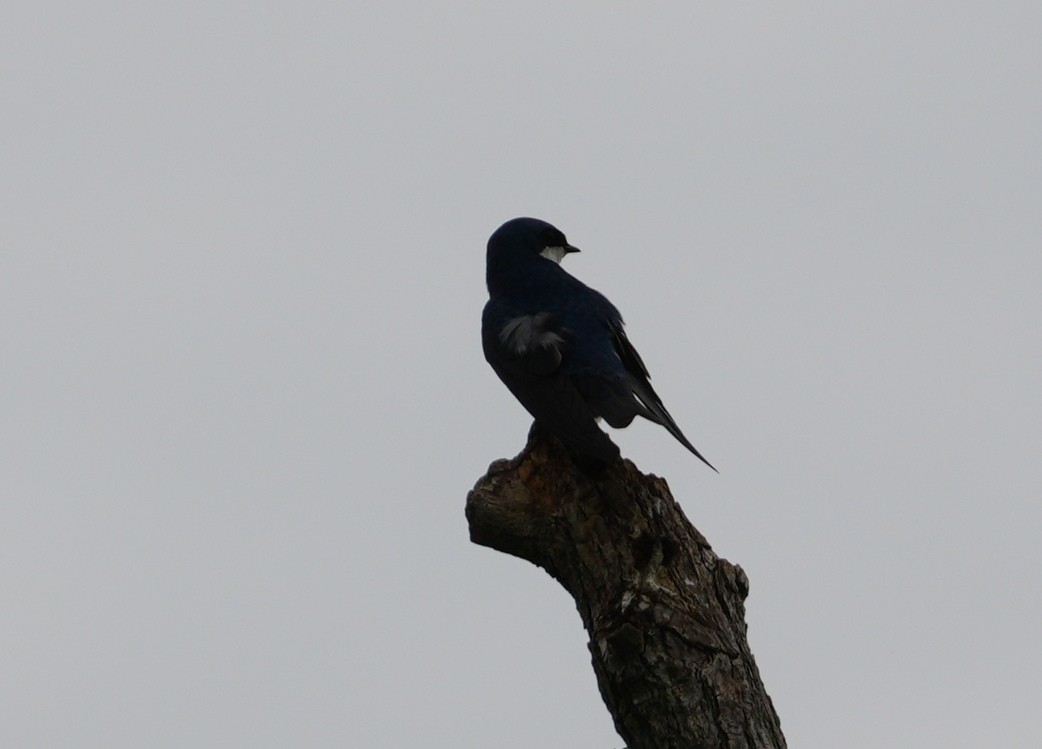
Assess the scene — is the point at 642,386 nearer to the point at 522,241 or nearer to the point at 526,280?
the point at 526,280

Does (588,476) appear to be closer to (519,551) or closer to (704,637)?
(519,551)

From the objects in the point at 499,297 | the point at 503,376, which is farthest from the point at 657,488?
the point at 499,297

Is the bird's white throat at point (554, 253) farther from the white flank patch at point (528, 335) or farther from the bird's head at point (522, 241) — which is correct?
the white flank patch at point (528, 335)

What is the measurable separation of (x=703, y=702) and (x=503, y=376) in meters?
2.41

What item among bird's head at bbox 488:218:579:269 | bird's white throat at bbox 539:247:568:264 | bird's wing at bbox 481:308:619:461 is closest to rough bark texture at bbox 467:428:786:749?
bird's wing at bbox 481:308:619:461

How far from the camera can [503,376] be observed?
244 inches

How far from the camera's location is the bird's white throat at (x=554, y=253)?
24.4ft

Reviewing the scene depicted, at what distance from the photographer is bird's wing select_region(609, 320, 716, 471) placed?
19.3 ft

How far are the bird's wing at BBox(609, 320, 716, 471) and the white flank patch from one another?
33cm

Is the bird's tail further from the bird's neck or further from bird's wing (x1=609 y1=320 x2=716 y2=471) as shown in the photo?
the bird's neck

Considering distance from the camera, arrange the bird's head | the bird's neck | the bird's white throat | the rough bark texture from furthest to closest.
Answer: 1. the bird's white throat
2. the bird's head
3. the bird's neck
4. the rough bark texture

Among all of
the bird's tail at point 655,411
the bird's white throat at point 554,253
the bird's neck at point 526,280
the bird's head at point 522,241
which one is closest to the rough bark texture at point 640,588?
the bird's tail at point 655,411

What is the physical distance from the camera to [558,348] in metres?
6.11

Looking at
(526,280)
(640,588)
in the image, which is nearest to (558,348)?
(526,280)
